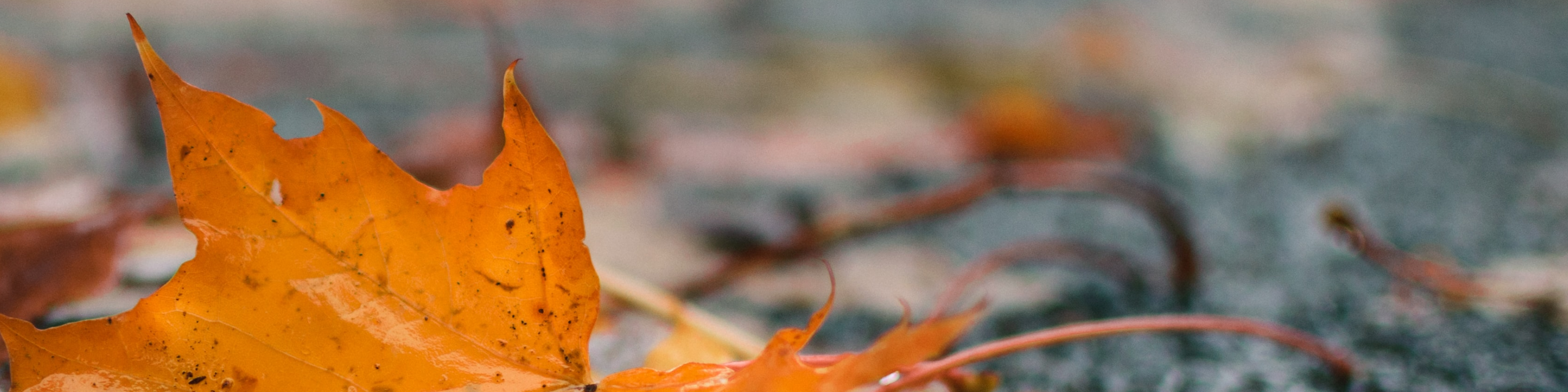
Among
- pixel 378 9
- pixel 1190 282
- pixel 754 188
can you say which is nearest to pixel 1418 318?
pixel 1190 282

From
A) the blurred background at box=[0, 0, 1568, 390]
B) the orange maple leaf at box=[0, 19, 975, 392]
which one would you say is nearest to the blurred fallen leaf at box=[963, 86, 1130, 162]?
the blurred background at box=[0, 0, 1568, 390]

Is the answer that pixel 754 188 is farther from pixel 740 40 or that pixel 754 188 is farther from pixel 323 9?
pixel 323 9

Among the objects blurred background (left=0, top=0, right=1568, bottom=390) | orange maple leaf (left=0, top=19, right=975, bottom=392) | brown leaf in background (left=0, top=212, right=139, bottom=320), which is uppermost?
blurred background (left=0, top=0, right=1568, bottom=390)

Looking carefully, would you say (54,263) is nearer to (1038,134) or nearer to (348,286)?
(348,286)

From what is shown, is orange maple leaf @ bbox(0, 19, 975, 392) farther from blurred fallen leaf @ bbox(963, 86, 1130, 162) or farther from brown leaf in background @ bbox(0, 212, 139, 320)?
blurred fallen leaf @ bbox(963, 86, 1130, 162)

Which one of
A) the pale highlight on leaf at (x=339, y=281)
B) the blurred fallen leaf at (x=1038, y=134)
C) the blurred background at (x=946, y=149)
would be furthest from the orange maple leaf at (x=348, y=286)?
the blurred fallen leaf at (x=1038, y=134)

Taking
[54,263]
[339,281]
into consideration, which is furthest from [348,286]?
[54,263]
